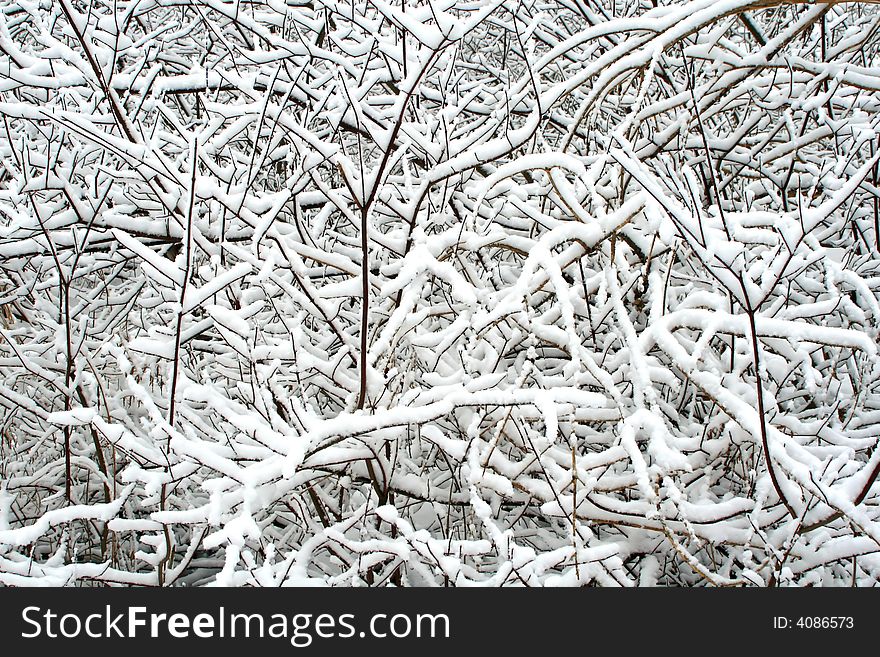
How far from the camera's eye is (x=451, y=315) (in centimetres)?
242

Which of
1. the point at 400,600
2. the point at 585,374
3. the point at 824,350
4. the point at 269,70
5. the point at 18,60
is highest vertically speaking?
the point at 269,70

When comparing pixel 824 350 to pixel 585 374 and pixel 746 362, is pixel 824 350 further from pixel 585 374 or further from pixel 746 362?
pixel 585 374

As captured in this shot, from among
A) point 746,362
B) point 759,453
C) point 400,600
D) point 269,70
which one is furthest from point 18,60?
point 759,453

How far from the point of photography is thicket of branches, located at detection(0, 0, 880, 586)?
5.61 ft

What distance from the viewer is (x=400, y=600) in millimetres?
1931

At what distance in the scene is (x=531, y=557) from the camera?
1.70 metres

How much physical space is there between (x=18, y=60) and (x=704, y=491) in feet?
8.79

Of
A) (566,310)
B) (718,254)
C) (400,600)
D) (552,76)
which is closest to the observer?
(718,254)

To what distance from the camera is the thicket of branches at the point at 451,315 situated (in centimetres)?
171

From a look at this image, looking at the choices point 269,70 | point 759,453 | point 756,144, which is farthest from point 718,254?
point 269,70

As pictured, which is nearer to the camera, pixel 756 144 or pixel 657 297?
pixel 657 297

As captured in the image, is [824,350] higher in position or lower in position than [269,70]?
lower

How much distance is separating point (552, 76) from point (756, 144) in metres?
1.13

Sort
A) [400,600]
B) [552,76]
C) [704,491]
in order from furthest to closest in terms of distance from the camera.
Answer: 1. [552,76]
2. [704,491]
3. [400,600]
